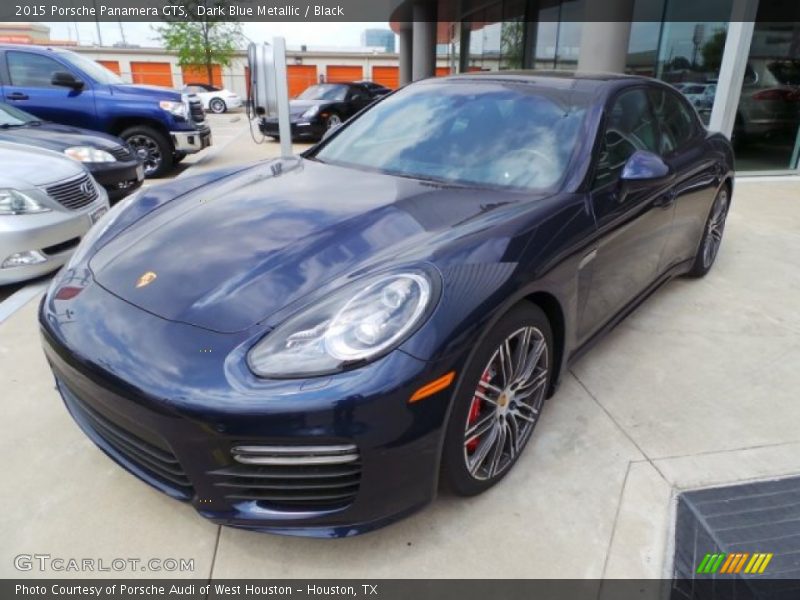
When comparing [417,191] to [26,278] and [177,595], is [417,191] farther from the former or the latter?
[26,278]

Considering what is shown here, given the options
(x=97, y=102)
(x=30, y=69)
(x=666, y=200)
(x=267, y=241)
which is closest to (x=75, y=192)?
(x=267, y=241)

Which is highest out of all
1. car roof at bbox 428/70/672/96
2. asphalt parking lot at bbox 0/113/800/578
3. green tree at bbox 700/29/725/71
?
green tree at bbox 700/29/725/71

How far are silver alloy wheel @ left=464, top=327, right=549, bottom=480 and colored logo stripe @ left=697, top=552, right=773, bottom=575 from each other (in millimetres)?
688

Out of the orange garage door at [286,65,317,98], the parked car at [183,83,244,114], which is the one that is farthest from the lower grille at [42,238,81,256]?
the orange garage door at [286,65,317,98]

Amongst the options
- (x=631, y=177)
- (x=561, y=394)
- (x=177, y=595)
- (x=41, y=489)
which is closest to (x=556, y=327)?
(x=561, y=394)

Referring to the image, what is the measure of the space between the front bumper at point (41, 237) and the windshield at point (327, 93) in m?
9.15

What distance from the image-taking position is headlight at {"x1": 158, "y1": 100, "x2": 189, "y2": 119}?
7.77m

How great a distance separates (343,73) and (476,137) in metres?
40.9

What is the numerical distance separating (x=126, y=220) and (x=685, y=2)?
28.5ft

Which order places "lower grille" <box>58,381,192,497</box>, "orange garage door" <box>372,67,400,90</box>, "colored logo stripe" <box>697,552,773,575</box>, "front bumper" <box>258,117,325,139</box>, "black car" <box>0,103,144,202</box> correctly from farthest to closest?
1. "orange garage door" <box>372,67,400,90</box>
2. "front bumper" <box>258,117,325,139</box>
3. "black car" <box>0,103,144,202</box>
4. "colored logo stripe" <box>697,552,773,575</box>
5. "lower grille" <box>58,381,192,497</box>

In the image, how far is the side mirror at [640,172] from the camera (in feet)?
7.80

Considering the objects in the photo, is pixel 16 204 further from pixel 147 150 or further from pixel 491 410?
pixel 147 150

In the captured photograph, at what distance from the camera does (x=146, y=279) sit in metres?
1.87

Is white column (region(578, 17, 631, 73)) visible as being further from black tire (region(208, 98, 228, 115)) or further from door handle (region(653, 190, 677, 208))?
black tire (region(208, 98, 228, 115))
